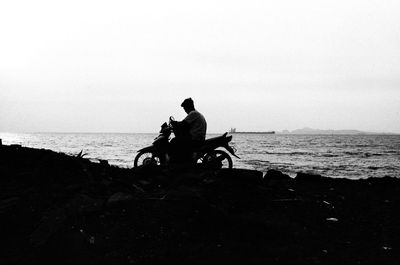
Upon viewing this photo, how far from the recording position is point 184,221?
4.89 metres

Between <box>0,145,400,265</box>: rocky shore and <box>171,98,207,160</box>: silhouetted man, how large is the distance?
2490 mm

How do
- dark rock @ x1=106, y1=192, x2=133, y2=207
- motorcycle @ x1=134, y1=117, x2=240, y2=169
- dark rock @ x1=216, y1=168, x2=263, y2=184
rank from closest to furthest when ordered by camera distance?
1. dark rock @ x1=106, y1=192, x2=133, y2=207
2. dark rock @ x1=216, y1=168, x2=263, y2=184
3. motorcycle @ x1=134, y1=117, x2=240, y2=169

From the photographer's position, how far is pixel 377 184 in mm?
8594

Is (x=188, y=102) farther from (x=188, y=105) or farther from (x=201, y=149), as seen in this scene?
(x=201, y=149)

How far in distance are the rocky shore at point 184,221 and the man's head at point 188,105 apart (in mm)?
3098

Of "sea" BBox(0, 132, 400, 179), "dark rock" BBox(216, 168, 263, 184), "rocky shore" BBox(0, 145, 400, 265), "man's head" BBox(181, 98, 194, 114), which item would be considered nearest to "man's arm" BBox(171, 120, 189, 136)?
"man's head" BBox(181, 98, 194, 114)

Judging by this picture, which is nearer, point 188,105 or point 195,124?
point 195,124

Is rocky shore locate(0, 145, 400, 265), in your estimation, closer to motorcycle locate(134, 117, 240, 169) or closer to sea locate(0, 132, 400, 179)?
motorcycle locate(134, 117, 240, 169)

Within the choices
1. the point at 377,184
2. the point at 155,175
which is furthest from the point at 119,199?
the point at 377,184

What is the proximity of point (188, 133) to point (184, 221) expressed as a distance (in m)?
5.08

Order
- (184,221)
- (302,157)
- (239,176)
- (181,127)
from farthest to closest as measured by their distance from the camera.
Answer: (302,157) < (181,127) < (239,176) < (184,221)

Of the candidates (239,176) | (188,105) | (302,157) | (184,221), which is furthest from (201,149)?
(302,157)

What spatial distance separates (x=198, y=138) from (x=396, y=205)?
5200 millimetres

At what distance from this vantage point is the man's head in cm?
1000
